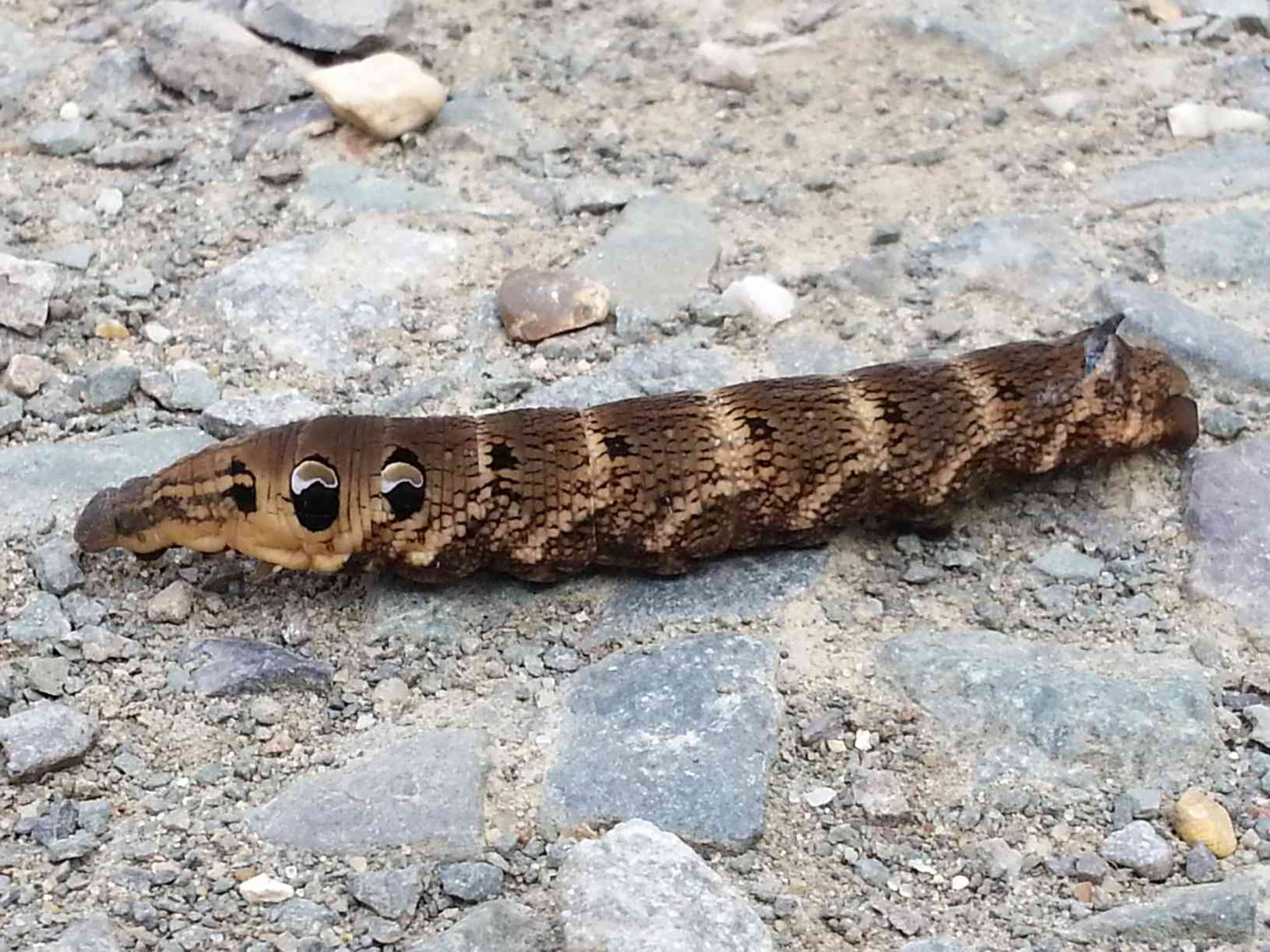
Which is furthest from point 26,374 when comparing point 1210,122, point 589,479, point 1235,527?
point 1210,122

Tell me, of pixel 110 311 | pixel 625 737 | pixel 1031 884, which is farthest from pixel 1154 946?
pixel 110 311

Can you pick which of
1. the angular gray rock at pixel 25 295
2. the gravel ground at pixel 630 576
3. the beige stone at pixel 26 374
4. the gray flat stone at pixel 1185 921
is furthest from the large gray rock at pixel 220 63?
the gray flat stone at pixel 1185 921

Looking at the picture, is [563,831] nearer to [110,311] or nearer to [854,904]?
[854,904]

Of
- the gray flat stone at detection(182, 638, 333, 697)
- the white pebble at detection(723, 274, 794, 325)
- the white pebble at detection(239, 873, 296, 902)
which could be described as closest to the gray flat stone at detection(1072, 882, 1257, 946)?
the white pebble at detection(239, 873, 296, 902)

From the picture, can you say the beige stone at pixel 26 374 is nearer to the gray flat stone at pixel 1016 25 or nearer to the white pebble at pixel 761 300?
the white pebble at pixel 761 300

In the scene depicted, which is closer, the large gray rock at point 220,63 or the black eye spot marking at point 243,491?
the black eye spot marking at point 243,491

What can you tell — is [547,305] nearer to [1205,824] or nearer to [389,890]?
[389,890]

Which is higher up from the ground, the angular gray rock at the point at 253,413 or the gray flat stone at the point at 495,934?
the gray flat stone at the point at 495,934
